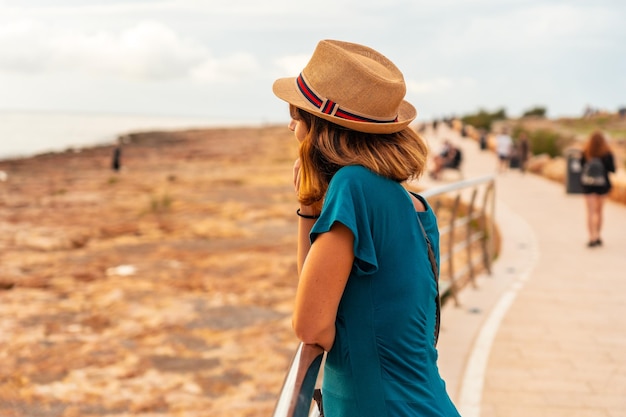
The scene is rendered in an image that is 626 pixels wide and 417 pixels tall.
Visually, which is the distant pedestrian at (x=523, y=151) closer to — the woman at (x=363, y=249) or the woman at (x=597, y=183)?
the woman at (x=597, y=183)

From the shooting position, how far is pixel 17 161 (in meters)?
40.7

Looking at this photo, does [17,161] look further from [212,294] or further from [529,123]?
[529,123]

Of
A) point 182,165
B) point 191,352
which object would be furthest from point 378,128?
point 182,165

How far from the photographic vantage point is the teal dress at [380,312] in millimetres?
1563

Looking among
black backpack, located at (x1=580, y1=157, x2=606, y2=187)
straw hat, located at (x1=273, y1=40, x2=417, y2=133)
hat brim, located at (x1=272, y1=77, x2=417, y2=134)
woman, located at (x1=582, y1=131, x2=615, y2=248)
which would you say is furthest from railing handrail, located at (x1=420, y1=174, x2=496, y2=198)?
woman, located at (x1=582, y1=131, x2=615, y2=248)

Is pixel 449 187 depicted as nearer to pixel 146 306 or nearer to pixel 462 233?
pixel 146 306

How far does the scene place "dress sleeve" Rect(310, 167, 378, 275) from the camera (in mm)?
1514

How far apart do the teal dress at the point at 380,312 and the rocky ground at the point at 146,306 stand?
484 centimetres

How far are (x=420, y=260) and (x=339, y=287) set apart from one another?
21 centimetres

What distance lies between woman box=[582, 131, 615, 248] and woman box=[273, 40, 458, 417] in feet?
30.6

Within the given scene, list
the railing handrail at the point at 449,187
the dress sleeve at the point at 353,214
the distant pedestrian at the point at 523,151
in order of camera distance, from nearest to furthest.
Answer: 1. the dress sleeve at the point at 353,214
2. the railing handrail at the point at 449,187
3. the distant pedestrian at the point at 523,151

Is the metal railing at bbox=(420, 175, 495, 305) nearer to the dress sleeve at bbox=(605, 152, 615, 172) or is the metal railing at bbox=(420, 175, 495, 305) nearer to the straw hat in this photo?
the dress sleeve at bbox=(605, 152, 615, 172)

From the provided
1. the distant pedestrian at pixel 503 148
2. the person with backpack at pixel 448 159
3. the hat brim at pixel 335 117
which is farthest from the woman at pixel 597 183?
the distant pedestrian at pixel 503 148

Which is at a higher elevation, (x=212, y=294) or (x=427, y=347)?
(x=427, y=347)
